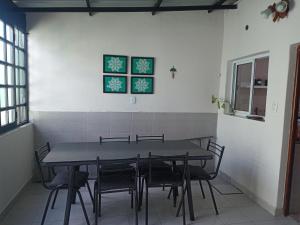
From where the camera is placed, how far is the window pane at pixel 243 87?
357cm

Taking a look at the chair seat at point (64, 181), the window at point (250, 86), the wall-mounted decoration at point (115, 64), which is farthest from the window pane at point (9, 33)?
the window at point (250, 86)

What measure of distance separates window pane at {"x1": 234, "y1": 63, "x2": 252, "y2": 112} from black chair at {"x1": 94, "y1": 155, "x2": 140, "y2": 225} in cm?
204

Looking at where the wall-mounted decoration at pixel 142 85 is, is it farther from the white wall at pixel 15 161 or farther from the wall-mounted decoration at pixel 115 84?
the white wall at pixel 15 161

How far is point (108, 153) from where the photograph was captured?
252cm

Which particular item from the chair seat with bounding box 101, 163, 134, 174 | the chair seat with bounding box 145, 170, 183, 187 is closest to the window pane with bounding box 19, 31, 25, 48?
the chair seat with bounding box 101, 163, 134, 174

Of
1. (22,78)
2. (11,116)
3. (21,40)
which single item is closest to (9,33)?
(21,40)

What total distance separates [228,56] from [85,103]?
2359 mm

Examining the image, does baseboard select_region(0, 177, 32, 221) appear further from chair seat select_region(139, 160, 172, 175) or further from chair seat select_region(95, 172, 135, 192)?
chair seat select_region(139, 160, 172, 175)

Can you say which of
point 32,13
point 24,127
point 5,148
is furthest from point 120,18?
point 5,148

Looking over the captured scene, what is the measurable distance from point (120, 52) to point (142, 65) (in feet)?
1.29

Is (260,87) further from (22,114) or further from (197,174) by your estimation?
(22,114)

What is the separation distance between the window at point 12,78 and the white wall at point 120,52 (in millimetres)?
148

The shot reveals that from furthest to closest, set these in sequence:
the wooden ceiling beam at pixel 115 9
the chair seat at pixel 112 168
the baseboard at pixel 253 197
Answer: the wooden ceiling beam at pixel 115 9 → the baseboard at pixel 253 197 → the chair seat at pixel 112 168

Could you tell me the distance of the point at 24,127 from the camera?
10.6 ft
